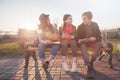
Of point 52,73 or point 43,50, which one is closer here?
point 52,73

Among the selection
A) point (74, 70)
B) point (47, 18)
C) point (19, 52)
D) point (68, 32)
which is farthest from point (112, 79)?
point (19, 52)

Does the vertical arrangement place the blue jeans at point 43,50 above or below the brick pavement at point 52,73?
above

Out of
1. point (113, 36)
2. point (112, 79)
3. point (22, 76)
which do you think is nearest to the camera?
point (112, 79)

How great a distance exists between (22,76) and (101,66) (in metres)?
2.37

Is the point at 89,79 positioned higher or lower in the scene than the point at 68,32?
lower

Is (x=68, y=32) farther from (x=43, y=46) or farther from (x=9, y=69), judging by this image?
(x=9, y=69)

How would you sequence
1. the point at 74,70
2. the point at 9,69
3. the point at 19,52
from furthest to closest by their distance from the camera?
the point at 19,52
the point at 9,69
the point at 74,70

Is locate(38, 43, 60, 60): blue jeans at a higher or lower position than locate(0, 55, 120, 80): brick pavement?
higher

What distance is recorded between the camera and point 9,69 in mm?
7441

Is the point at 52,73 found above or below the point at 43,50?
below

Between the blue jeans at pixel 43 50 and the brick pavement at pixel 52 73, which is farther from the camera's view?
the blue jeans at pixel 43 50

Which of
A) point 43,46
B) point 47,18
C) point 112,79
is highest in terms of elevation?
point 47,18

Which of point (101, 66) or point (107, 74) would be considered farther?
point (101, 66)

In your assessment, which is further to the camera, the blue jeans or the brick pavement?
the blue jeans
